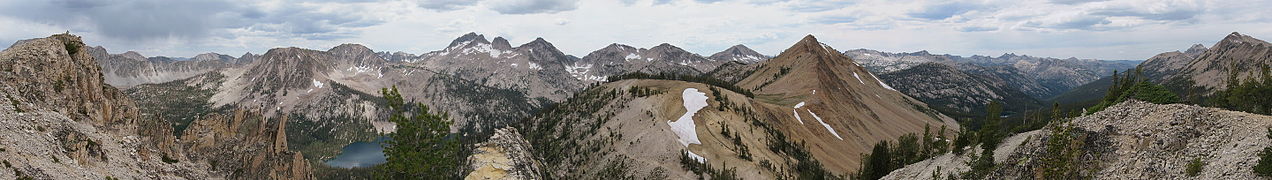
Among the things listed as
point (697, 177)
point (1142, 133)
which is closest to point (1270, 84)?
point (1142, 133)

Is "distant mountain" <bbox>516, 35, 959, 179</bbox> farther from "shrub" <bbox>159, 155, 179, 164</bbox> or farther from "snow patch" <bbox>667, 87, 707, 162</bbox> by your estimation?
"shrub" <bbox>159, 155, 179, 164</bbox>

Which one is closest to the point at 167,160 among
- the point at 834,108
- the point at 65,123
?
the point at 65,123

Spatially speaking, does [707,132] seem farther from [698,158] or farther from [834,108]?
Result: [834,108]

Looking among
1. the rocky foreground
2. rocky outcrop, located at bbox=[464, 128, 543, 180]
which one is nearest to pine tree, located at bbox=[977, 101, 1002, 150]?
the rocky foreground

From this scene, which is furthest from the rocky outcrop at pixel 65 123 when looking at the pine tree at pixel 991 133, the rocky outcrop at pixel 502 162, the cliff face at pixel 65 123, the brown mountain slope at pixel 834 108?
the brown mountain slope at pixel 834 108

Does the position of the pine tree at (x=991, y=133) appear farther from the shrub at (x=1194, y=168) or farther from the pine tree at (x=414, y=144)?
the pine tree at (x=414, y=144)

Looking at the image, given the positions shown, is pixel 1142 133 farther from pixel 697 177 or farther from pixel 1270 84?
pixel 697 177
